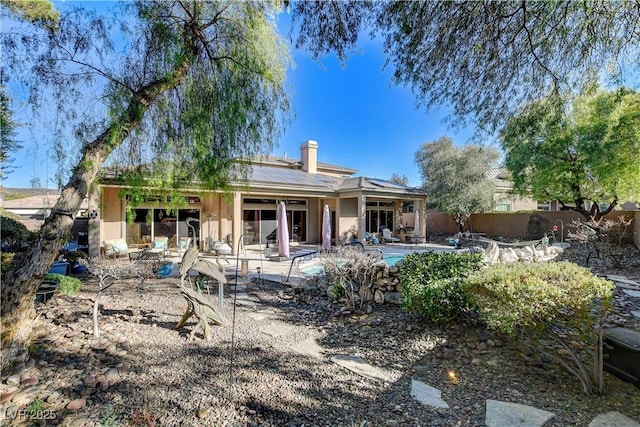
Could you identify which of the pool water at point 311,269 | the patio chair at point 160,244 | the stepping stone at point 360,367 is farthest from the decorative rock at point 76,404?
the patio chair at point 160,244

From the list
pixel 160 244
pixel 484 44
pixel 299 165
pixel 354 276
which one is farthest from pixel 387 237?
pixel 484 44

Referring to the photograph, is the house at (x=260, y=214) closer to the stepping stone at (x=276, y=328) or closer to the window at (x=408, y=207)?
the window at (x=408, y=207)

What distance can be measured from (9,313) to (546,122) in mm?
8747

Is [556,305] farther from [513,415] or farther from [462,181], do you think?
[462,181]

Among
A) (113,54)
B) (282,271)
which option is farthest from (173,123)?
(282,271)

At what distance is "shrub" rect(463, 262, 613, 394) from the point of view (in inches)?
133

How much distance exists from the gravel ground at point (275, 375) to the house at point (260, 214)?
7445mm

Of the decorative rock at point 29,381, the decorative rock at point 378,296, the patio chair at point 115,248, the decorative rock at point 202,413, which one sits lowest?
the decorative rock at point 202,413

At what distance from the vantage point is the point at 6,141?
685cm

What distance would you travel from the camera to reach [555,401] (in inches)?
128

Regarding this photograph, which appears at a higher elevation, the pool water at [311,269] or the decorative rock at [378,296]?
the decorative rock at [378,296]

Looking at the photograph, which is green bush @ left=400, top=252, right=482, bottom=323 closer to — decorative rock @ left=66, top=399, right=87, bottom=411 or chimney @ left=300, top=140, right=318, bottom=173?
decorative rock @ left=66, top=399, right=87, bottom=411

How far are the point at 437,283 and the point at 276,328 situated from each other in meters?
2.91

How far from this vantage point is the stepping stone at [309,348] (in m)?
4.35
